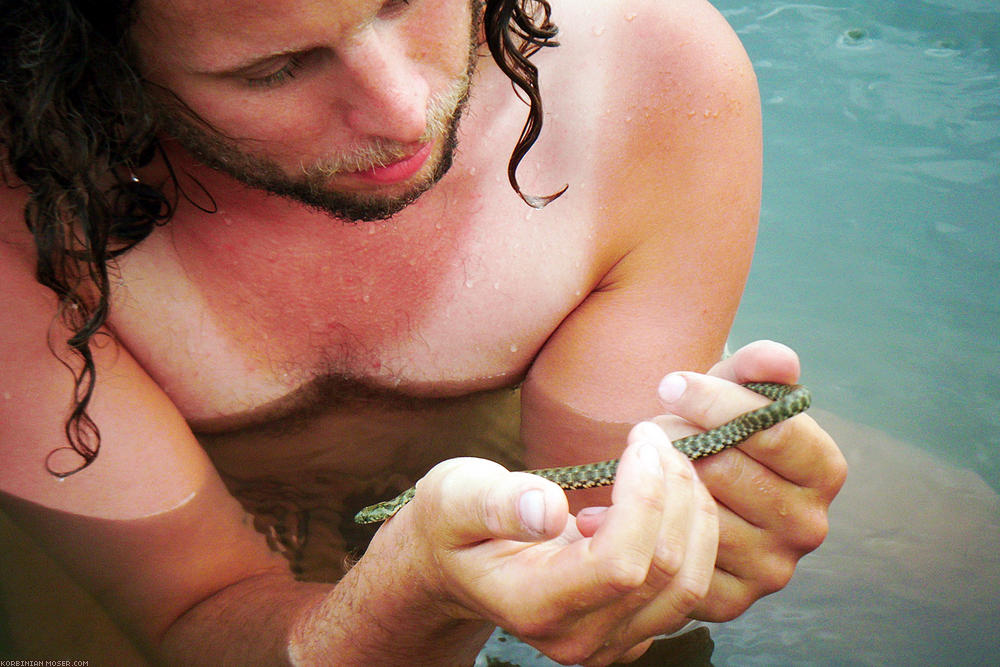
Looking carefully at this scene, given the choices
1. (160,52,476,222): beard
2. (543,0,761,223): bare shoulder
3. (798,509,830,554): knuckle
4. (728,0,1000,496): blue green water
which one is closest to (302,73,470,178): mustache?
(160,52,476,222): beard

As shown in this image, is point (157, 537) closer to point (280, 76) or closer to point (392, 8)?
point (280, 76)

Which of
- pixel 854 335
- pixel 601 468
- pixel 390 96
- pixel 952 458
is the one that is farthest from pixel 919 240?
pixel 390 96

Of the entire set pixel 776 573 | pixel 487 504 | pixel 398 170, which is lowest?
pixel 776 573

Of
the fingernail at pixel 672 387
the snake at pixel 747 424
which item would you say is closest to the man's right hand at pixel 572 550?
the snake at pixel 747 424

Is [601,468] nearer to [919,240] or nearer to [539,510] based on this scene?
[539,510]

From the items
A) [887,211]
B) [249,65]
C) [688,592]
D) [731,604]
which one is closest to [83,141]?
[249,65]
